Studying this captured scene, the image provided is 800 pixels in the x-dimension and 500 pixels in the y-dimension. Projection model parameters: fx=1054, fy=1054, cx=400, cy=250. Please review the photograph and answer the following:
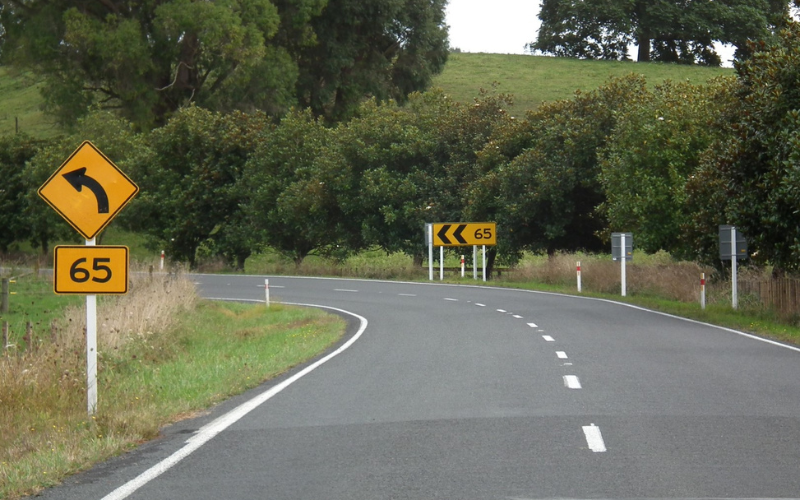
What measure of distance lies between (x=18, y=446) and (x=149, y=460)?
1720 mm

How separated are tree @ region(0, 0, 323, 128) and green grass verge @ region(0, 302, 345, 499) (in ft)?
97.5

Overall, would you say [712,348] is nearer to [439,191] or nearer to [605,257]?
[605,257]

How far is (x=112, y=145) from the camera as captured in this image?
55750 millimetres

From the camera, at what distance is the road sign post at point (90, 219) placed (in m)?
10.3

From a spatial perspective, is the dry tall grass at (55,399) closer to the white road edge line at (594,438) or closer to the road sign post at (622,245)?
the white road edge line at (594,438)

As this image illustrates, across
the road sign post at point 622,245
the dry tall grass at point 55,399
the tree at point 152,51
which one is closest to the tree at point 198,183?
the tree at point 152,51

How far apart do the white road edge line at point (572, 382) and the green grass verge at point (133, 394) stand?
154 inches

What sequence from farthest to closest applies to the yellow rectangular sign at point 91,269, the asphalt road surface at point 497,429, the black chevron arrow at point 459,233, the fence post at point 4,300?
1. the black chevron arrow at point 459,233
2. the fence post at point 4,300
3. the yellow rectangular sign at point 91,269
4. the asphalt road surface at point 497,429

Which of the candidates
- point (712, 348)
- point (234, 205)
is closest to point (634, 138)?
point (712, 348)

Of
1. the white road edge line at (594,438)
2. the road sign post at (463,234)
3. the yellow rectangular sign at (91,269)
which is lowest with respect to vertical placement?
the white road edge line at (594,438)

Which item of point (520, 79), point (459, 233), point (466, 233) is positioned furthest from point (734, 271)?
point (520, 79)

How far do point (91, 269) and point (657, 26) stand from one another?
252ft

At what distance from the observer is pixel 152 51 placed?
51.9m

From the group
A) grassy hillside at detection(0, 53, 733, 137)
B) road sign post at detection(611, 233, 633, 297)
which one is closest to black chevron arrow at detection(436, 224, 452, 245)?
road sign post at detection(611, 233, 633, 297)
